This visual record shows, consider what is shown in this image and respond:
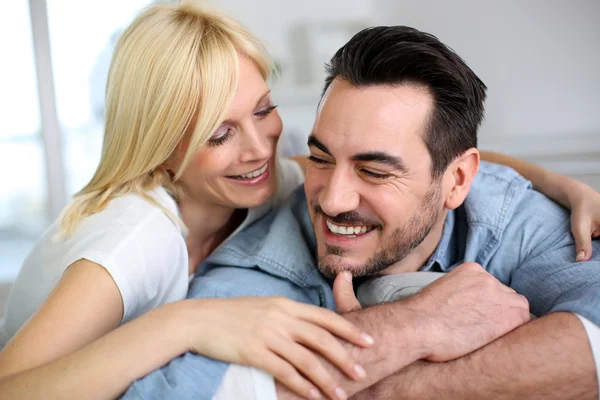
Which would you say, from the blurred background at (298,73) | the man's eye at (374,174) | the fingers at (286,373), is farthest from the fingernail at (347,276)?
the blurred background at (298,73)

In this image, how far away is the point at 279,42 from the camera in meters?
4.02

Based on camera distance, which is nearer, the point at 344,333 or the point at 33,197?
the point at 344,333

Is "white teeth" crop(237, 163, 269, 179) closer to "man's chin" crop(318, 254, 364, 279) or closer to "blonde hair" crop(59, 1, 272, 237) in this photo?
"blonde hair" crop(59, 1, 272, 237)

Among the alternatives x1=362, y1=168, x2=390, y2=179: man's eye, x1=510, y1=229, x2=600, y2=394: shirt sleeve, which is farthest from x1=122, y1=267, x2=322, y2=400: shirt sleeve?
x1=510, y1=229, x2=600, y2=394: shirt sleeve

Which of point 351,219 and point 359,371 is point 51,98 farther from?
point 359,371

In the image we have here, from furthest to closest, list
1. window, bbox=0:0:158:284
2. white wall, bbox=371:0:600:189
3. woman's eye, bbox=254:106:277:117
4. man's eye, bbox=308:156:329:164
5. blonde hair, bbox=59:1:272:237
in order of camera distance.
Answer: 1. window, bbox=0:0:158:284
2. white wall, bbox=371:0:600:189
3. woman's eye, bbox=254:106:277:117
4. blonde hair, bbox=59:1:272:237
5. man's eye, bbox=308:156:329:164

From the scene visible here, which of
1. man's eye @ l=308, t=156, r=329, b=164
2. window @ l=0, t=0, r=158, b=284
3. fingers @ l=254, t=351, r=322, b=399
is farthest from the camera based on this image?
window @ l=0, t=0, r=158, b=284

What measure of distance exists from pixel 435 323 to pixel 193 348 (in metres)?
0.46

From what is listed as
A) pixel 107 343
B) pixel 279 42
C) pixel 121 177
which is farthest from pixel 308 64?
pixel 107 343

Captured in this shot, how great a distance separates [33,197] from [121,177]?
2.85m

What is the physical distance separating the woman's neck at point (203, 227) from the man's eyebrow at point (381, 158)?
60 cm

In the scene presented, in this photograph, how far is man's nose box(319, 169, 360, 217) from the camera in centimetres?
146

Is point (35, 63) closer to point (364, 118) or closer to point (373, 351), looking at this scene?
point (364, 118)

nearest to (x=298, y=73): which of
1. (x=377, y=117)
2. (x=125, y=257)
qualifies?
(x=377, y=117)
